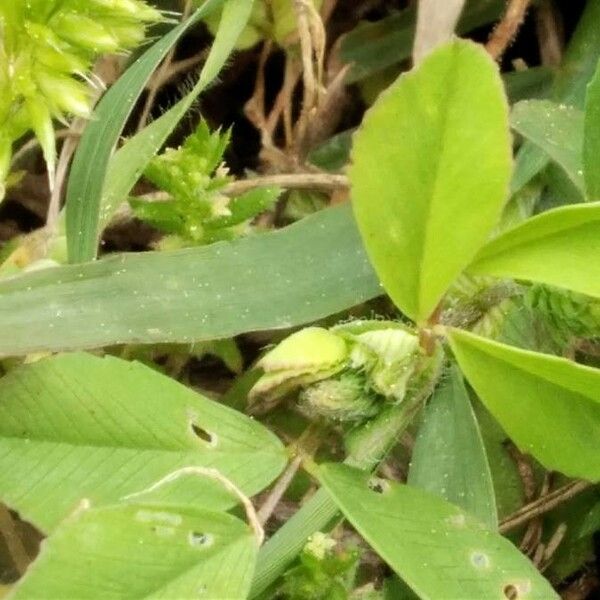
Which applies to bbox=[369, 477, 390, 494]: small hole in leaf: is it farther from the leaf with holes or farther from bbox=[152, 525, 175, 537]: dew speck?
bbox=[152, 525, 175, 537]: dew speck

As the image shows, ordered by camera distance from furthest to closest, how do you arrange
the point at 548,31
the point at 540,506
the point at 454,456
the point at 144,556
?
the point at 548,31
the point at 540,506
the point at 454,456
the point at 144,556

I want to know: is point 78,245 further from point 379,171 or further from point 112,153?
point 379,171

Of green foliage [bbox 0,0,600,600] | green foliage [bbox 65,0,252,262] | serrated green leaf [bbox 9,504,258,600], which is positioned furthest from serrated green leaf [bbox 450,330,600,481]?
green foliage [bbox 65,0,252,262]

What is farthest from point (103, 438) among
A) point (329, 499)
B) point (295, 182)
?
point (295, 182)

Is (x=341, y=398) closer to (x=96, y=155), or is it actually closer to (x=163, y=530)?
(x=163, y=530)

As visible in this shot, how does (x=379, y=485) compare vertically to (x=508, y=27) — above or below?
below

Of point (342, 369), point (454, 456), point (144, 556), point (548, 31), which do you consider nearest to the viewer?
point (144, 556)
